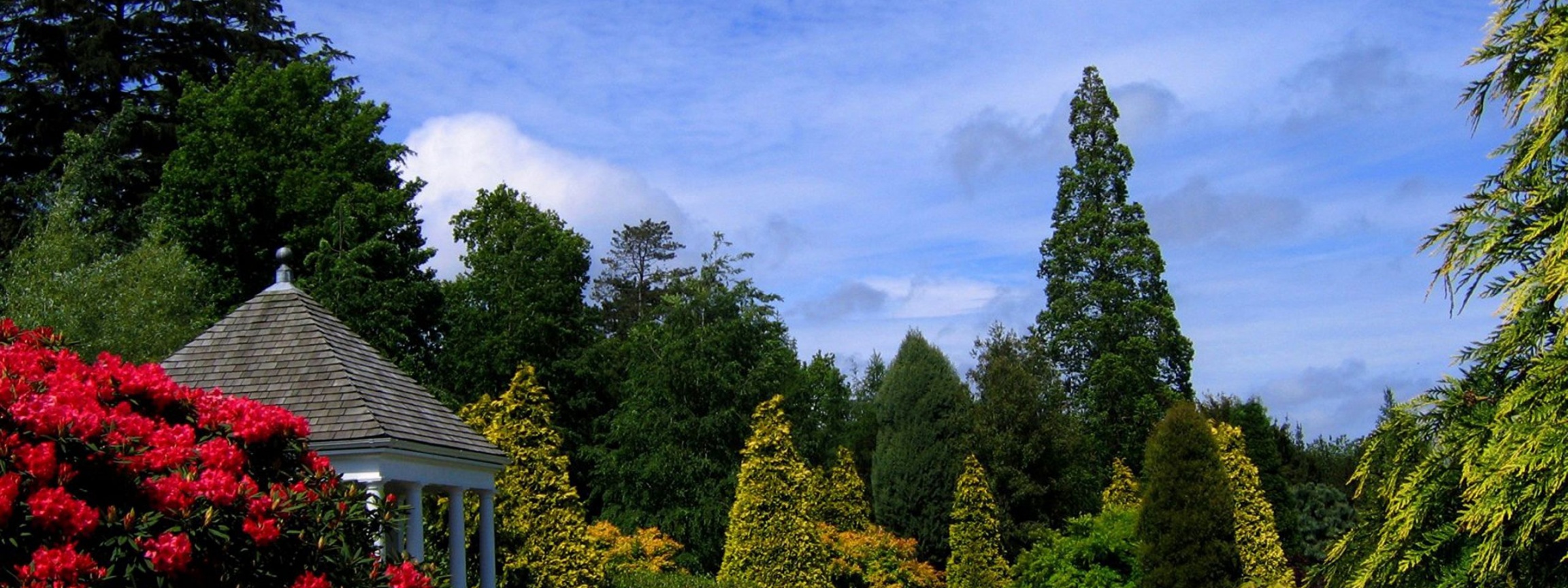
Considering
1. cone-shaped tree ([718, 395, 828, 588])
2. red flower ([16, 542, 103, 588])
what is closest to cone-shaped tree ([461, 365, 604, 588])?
cone-shaped tree ([718, 395, 828, 588])

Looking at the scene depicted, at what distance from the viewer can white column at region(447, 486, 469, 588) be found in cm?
1432

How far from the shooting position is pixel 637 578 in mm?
21391

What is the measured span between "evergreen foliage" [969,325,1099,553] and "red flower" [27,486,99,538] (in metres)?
24.8

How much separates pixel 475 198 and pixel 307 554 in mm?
30047

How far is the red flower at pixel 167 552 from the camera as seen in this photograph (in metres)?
5.64

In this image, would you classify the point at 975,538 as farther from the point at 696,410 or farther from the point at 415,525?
the point at 415,525

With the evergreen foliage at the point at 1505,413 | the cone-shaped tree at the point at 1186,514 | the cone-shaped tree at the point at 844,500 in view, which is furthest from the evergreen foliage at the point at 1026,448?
the evergreen foliage at the point at 1505,413

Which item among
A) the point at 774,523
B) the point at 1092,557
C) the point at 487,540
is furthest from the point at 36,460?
the point at 1092,557

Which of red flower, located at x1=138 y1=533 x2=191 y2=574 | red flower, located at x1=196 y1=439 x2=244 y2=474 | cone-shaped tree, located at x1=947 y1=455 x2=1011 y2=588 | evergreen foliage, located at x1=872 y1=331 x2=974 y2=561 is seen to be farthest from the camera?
evergreen foliage, located at x1=872 y1=331 x2=974 y2=561

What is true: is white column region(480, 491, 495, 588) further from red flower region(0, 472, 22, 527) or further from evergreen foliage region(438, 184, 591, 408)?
evergreen foliage region(438, 184, 591, 408)

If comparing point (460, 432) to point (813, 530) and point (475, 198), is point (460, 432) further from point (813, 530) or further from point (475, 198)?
point (475, 198)

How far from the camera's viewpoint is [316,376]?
1331 centimetres

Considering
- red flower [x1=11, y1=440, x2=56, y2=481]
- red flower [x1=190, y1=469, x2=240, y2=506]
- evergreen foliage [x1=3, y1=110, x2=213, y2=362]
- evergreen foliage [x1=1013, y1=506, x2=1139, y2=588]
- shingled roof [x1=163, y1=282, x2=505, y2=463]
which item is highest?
evergreen foliage [x1=3, y1=110, x2=213, y2=362]

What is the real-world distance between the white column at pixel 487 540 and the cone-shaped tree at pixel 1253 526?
1427 cm
